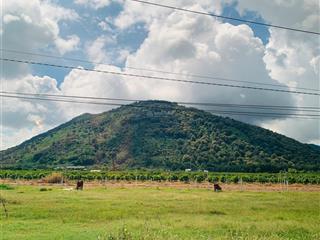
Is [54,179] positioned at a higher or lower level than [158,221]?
higher

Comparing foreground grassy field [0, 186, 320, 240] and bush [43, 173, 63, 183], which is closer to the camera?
foreground grassy field [0, 186, 320, 240]

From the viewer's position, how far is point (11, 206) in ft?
129

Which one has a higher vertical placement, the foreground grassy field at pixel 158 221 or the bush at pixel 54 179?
the bush at pixel 54 179

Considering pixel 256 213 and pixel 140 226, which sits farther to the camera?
pixel 256 213

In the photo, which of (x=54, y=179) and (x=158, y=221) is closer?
(x=158, y=221)

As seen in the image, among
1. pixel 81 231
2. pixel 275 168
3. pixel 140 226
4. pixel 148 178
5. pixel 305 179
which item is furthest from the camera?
pixel 275 168

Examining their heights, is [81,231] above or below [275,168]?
below

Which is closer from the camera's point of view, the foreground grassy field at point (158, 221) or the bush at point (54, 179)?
the foreground grassy field at point (158, 221)

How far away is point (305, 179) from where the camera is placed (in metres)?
106

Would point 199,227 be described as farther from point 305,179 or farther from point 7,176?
point 7,176

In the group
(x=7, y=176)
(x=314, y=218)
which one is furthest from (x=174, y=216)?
(x=7, y=176)

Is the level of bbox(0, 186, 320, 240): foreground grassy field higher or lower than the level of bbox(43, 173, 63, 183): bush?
lower

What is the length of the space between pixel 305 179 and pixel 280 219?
7788 cm

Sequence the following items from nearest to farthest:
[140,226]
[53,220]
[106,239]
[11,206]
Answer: [106,239], [140,226], [53,220], [11,206]
